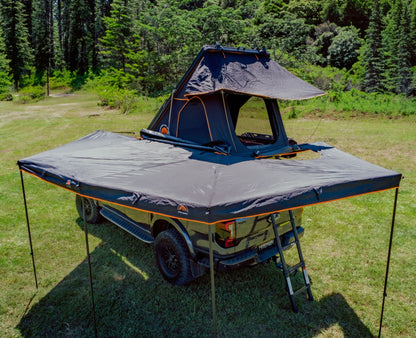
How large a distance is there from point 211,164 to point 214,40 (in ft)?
74.7

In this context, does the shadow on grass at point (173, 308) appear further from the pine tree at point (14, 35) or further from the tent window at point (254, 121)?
the pine tree at point (14, 35)

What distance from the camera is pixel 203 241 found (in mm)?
3732

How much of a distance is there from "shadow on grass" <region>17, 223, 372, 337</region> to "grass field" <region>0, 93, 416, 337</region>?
0.04 feet

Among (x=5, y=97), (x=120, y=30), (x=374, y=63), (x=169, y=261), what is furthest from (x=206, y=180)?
(x=5, y=97)

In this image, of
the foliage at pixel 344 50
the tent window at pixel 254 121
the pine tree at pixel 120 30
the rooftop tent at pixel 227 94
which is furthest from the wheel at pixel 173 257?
the foliage at pixel 344 50

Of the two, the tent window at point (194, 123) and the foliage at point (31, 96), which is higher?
the tent window at point (194, 123)

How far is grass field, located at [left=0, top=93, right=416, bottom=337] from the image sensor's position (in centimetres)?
364

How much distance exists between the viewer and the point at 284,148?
19.4 feet

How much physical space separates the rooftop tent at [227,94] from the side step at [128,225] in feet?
5.92

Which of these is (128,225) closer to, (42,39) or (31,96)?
(31,96)

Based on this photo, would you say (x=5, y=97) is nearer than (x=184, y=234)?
No

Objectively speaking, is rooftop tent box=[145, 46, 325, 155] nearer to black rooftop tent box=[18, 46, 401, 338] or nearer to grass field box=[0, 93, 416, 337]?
black rooftop tent box=[18, 46, 401, 338]

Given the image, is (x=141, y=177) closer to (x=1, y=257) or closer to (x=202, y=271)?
(x=202, y=271)

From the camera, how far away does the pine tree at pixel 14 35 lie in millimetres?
38844
